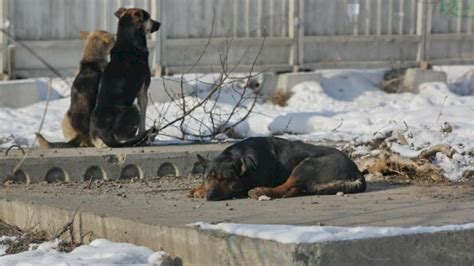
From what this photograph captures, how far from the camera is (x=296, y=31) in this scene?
741 inches

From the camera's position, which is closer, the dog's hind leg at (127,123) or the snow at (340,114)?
the snow at (340,114)

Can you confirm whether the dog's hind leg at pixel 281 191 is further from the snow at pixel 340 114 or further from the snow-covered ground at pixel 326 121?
the snow at pixel 340 114

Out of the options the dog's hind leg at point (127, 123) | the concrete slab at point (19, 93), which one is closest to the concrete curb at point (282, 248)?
the dog's hind leg at point (127, 123)

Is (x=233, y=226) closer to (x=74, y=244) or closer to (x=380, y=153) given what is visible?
(x=74, y=244)

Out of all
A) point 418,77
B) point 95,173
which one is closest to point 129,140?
point 95,173

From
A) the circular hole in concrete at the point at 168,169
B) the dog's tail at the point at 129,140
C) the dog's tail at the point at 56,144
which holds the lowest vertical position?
the circular hole in concrete at the point at 168,169

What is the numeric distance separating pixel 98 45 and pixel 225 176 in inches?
172

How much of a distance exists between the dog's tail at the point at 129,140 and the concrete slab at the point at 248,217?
1510 millimetres

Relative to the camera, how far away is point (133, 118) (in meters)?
11.8

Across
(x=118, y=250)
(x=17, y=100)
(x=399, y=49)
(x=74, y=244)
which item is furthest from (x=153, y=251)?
(x=399, y=49)

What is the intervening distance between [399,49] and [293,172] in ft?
38.6

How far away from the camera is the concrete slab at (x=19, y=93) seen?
1594cm

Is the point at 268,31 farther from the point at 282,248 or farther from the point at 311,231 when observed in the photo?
the point at 282,248

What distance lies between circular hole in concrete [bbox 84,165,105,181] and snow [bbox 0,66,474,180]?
5.71 ft
